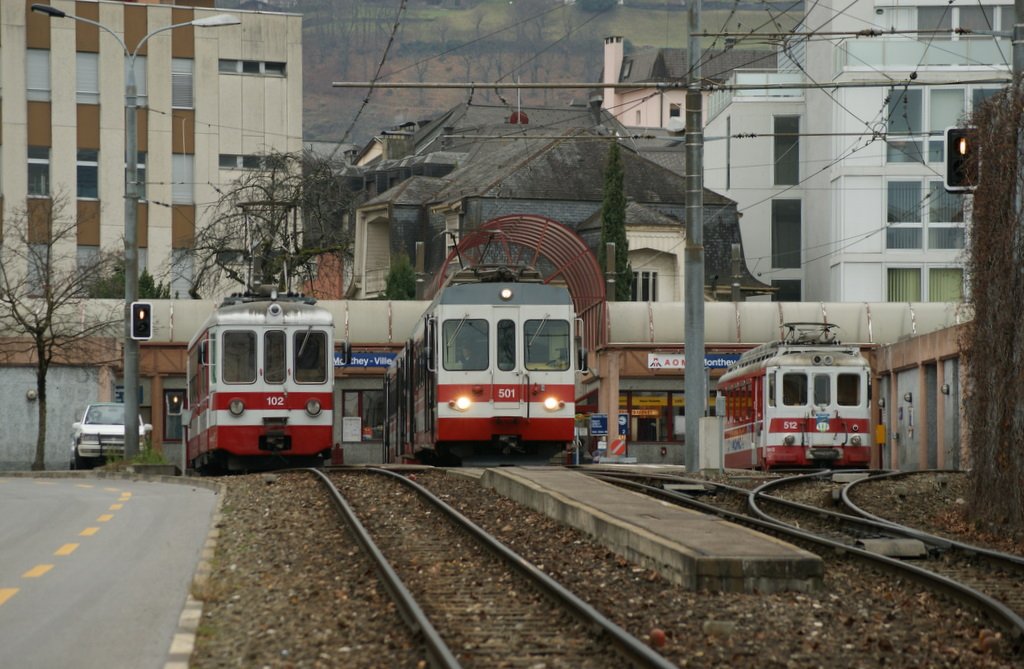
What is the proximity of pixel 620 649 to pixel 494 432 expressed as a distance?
1846 cm

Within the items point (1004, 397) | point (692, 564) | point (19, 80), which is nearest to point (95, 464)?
point (1004, 397)

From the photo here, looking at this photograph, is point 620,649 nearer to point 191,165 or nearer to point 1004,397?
point 1004,397

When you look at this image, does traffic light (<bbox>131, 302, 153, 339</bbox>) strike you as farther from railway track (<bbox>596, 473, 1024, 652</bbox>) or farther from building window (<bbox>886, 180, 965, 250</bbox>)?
building window (<bbox>886, 180, 965, 250</bbox>)

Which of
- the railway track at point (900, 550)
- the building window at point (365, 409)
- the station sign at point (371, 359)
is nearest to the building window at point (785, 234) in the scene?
the building window at point (365, 409)

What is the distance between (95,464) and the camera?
1602 inches

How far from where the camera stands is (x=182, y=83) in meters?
78.2

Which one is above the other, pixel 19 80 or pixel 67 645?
pixel 19 80

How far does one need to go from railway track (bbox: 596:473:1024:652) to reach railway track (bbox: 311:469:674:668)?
2512 millimetres

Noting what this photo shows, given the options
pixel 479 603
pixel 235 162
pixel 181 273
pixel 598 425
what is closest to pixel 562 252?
pixel 598 425

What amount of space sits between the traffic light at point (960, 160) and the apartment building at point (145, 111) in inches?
2266

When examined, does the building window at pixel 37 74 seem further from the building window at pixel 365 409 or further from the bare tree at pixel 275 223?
the building window at pixel 365 409

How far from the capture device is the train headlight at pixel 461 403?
90.8ft

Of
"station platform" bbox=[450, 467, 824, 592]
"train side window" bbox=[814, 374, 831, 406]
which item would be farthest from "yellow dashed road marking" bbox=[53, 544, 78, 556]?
"train side window" bbox=[814, 374, 831, 406]

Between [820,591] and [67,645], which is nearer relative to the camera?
[67,645]
